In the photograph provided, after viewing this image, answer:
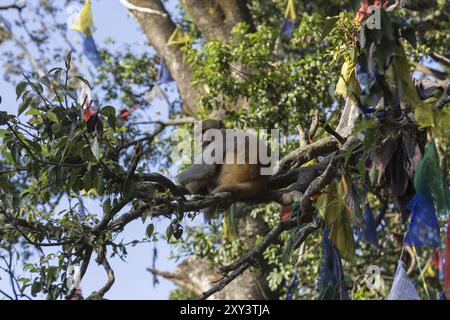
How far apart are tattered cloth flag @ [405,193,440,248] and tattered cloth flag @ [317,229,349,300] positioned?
0.41 meters

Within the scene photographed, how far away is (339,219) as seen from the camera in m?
3.77

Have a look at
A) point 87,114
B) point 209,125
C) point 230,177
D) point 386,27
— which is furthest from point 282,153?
point 386,27

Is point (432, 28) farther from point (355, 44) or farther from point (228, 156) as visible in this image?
point (355, 44)

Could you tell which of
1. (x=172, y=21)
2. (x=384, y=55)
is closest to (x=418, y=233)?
(x=384, y=55)

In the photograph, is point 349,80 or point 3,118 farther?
point 349,80

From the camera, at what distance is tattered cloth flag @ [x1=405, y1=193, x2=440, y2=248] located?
3624 millimetres

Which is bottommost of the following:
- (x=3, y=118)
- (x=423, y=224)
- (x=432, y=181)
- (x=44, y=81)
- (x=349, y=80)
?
(x=423, y=224)

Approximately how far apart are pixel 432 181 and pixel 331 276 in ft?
2.33

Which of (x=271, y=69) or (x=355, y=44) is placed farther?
(x=271, y=69)

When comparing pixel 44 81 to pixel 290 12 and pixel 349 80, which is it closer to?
pixel 349 80

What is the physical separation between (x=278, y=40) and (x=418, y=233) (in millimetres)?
4515

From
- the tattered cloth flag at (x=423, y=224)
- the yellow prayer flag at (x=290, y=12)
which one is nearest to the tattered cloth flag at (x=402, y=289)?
the tattered cloth flag at (x=423, y=224)

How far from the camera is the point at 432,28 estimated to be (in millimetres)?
8406

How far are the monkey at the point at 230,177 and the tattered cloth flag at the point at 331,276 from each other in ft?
2.63
